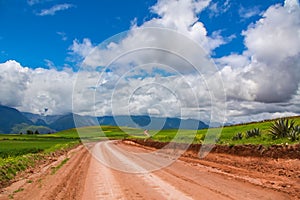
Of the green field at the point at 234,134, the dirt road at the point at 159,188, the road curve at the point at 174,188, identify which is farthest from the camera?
the green field at the point at 234,134

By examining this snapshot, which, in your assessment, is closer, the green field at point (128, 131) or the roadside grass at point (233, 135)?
the green field at point (128, 131)

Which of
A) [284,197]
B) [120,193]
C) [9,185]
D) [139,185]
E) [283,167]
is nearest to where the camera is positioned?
[284,197]

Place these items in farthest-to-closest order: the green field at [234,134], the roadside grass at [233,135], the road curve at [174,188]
A: the green field at [234,134], the roadside grass at [233,135], the road curve at [174,188]

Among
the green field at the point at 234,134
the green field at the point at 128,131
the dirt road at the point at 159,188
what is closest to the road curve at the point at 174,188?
the dirt road at the point at 159,188

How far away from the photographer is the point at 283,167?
17.3m

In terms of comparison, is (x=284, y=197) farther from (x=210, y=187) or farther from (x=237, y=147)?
(x=237, y=147)

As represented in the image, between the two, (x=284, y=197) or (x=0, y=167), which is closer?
(x=284, y=197)

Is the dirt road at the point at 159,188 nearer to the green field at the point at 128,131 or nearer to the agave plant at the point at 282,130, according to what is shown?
the green field at the point at 128,131

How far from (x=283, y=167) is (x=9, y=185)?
13.8 metres

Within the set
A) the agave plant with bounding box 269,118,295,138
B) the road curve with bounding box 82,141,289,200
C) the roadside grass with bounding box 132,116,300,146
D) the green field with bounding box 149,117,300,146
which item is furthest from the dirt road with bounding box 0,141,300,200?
the agave plant with bounding box 269,118,295,138

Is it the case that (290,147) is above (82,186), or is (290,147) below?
above

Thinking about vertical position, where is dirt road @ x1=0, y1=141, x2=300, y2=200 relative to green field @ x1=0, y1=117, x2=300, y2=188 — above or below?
below

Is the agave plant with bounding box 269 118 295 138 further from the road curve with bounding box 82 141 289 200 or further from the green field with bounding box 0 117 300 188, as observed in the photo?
the road curve with bounding box 82 141 289 200

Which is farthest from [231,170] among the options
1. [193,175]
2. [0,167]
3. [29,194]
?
[0,167]
